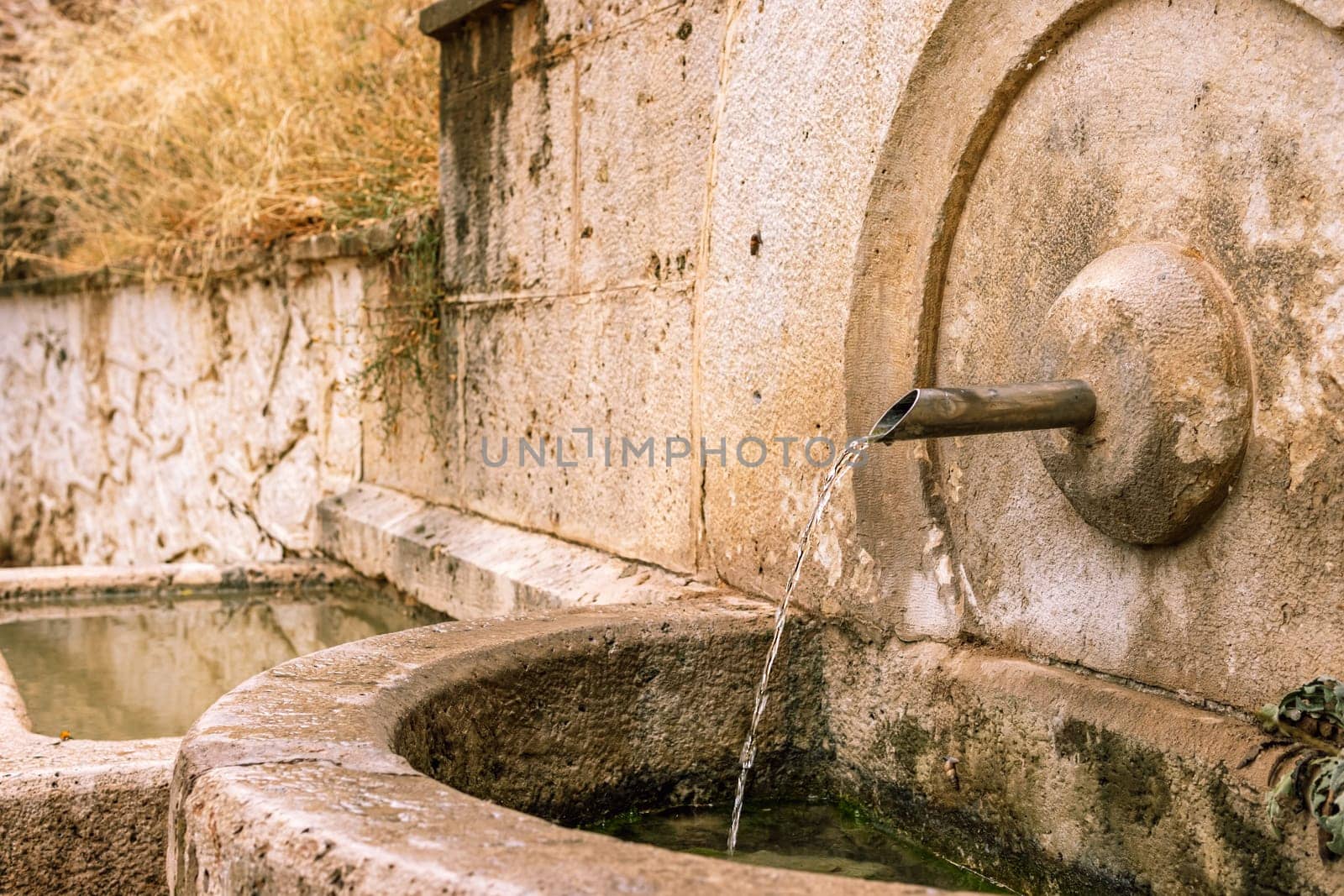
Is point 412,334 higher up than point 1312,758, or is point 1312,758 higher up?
point 412,334

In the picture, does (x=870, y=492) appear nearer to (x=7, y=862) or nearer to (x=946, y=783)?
(x=946, y=783)

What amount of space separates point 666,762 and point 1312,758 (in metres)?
1.01

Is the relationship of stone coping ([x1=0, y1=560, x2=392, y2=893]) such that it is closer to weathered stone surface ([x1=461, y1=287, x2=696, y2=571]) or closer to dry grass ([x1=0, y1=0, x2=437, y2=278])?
weathered stone surface ([x1=461, y1=287, x2=696, y2=571])

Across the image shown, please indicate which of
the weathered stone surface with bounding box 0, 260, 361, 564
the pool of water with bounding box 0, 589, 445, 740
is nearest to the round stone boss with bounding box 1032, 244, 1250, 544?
the pool of water with bounding box 0, 589, 445, 740

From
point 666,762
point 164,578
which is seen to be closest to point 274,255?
point 164,578

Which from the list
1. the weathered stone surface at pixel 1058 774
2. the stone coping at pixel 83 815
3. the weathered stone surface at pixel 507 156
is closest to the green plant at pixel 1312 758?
the weathered stone surface at pixel 1058 774

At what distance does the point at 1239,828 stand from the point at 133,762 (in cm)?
154

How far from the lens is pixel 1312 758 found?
1.33 metres

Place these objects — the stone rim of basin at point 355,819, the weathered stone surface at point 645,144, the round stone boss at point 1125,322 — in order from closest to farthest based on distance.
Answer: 1. the stone rim of basin at point 355,819
2. the round stone boss at point 1125,322
3. the weathered stone surface at point 645,144

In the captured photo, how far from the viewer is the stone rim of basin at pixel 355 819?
0.99 meters

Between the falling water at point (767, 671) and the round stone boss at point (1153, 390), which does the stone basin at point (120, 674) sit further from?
the round stone boss at point (1153, 390)

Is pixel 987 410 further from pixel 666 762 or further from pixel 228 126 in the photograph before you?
pixel 228 126

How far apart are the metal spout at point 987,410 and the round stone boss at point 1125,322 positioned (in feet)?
0.13

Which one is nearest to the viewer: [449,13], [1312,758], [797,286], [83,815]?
[1312,758]
